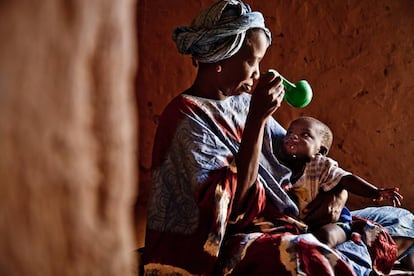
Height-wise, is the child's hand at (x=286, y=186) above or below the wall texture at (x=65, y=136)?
below

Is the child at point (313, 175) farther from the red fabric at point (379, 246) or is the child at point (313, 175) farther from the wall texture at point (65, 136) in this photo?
the wall texture at point (65, 136)

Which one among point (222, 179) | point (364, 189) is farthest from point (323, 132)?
point (222, 179)

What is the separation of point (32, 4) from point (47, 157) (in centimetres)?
14

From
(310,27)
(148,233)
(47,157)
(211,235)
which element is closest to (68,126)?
(47,157)

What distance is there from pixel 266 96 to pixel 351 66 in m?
1.81

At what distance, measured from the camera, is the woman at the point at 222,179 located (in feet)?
6.05

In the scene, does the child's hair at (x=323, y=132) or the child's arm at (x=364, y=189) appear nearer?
the child's arm at (x=364, y=189)

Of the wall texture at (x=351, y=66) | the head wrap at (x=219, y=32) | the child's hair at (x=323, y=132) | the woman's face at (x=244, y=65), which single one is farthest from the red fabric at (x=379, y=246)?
the wall texture at (x=351, y=66)

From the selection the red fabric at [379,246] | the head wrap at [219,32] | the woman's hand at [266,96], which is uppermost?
the head wrap at [219,32]

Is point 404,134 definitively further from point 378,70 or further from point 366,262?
point 366,262

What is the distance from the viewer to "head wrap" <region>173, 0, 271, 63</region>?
195cm

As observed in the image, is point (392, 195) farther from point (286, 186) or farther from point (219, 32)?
point (219, 32)

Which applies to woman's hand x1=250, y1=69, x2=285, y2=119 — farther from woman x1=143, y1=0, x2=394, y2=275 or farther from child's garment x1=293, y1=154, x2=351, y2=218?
child's garment x1=293, y1=154, x2=351, y2=218

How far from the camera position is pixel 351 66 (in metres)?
3.55
